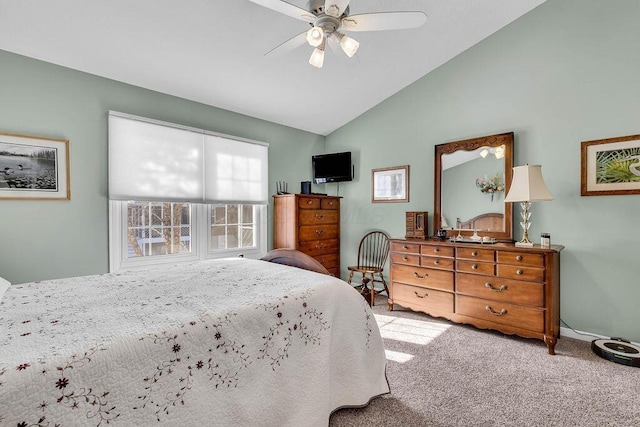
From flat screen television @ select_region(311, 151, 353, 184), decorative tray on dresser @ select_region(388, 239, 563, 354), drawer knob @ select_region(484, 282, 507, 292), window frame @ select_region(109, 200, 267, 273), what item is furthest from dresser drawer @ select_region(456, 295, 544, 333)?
window frame @ select_region(109, 200, 267, 273)

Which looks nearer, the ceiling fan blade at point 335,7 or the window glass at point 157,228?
the ceiling fan blade at point 335,7

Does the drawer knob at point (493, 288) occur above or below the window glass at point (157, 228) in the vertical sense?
below

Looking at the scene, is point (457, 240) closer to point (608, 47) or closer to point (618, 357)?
point (618, 357)

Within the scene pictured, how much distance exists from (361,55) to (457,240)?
7.37ft

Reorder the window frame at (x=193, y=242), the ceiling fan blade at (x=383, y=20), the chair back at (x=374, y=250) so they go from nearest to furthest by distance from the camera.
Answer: the ceiling fan blade at (x=383, y=20)
the window frame at (x=193, y=242)
the chair back at (x=374, y=250)

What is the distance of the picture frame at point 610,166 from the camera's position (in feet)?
8.32

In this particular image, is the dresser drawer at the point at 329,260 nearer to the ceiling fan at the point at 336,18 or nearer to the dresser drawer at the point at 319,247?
the dresser drawer at the point at 319,247

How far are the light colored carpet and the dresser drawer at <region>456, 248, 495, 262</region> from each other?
0.73 m

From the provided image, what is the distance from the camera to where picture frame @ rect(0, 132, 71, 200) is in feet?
7.88

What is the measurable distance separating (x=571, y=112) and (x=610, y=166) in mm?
604

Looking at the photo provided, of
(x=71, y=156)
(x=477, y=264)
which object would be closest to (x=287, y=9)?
(x=71, y=156)

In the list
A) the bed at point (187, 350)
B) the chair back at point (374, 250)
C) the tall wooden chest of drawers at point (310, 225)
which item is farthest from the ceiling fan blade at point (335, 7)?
the chair back at point (374, 250)

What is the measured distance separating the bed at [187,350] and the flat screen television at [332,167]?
9.14ft

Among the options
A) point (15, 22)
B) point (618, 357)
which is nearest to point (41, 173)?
point (15, 22)
